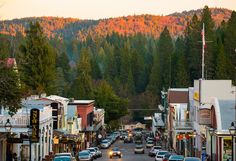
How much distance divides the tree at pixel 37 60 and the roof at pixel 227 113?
51.0 metres

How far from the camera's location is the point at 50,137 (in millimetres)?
74750

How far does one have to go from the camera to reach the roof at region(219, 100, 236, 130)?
200ft

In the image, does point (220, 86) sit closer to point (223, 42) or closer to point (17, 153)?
point (17, 153)

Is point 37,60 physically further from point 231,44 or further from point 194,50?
point 194,50

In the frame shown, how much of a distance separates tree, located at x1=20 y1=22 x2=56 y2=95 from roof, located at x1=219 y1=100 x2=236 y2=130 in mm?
50961

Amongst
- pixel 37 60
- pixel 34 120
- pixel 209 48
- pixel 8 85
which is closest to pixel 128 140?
pixel 209 48

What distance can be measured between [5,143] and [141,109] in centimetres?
13690

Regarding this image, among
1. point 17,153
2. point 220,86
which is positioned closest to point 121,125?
point 220,86

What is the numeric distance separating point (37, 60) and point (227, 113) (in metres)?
54.3

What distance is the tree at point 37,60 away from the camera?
11088 centimetres

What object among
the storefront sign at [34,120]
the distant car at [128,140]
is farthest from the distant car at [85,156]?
the distant car at [128,140]

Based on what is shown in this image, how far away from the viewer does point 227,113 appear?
61.7 meters

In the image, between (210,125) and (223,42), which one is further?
(223,42)

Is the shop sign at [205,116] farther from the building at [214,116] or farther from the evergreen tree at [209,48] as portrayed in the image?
the evergreen tree at [209,48]
